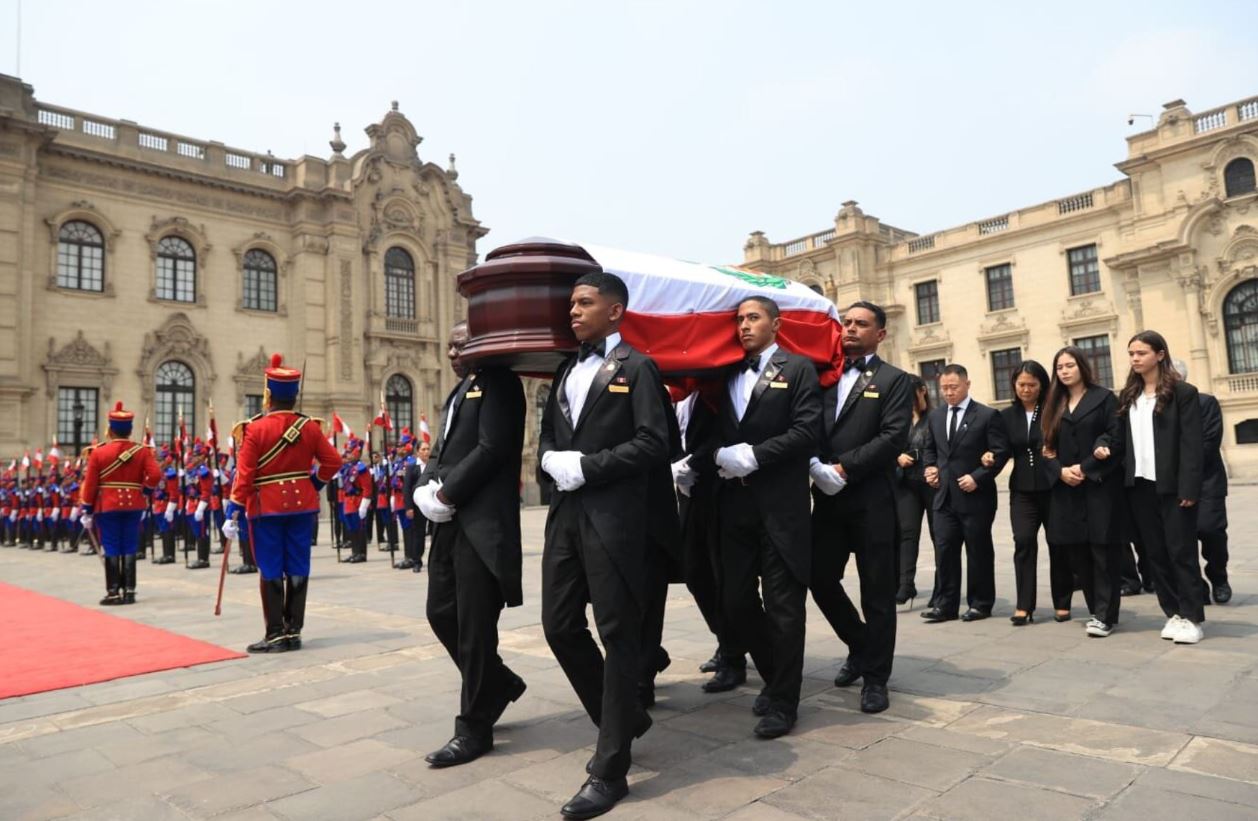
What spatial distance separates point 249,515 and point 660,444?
4.32 m

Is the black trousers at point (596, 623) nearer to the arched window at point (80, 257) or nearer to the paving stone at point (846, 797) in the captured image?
the paving stone at point (846, 797)

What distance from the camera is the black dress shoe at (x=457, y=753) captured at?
3649mm

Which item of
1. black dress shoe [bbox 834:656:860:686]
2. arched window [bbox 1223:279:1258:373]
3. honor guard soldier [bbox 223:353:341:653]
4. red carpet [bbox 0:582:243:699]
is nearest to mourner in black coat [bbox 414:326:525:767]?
black dress shoe [bbox 834:656:860:686]

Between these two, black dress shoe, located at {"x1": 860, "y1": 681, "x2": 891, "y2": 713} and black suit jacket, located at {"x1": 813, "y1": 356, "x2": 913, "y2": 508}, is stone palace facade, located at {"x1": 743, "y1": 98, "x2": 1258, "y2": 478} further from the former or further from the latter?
black dress shoe, located at {"x1": 860, "y1": 681, "x2": 891, "y2": 713}

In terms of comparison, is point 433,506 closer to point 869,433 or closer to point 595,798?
point 595,798

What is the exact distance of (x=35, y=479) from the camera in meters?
21.2

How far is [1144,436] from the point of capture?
233 inches

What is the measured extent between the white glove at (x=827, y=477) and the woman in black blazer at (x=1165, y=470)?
261 cm

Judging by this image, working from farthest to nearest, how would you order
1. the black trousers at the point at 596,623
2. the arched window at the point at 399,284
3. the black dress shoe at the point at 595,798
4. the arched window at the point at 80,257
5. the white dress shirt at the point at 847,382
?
the arched window at the point at 399,284, the arched window at the point at 80,257, the white dress shirt at the point at 847,382, the black trousers at the point at 596,623, the black dress shoe at the point at 595,798

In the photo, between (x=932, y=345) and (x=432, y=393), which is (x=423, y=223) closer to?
(x=432, y=393)

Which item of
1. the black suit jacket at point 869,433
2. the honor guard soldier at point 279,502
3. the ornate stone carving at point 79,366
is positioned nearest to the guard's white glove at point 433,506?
the black suit jacket at point 869,433

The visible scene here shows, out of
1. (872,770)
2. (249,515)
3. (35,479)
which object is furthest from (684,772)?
(35,479)

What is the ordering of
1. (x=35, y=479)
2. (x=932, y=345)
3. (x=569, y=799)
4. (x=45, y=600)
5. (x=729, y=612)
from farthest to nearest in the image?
(x=932, y=345)
(x=35, y=479)
(x=45, y=600)
(x=729, y=612)
(x=569, y=799)

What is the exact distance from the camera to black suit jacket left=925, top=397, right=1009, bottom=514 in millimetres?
Result: 6809
